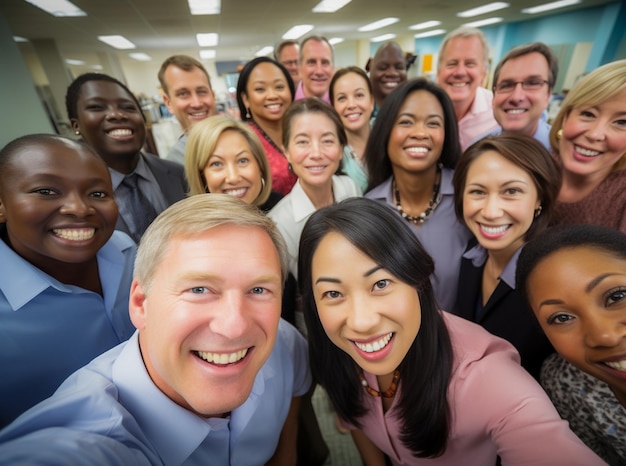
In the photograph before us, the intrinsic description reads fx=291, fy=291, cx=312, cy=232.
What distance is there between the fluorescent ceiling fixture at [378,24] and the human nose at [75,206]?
44.4 feet

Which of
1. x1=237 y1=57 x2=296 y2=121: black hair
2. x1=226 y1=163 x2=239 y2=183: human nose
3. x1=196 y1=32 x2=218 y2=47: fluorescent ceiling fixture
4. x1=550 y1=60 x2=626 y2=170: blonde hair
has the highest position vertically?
x1=196 y1=32 x2=218 y2=47: fluorescent ceiling fixture

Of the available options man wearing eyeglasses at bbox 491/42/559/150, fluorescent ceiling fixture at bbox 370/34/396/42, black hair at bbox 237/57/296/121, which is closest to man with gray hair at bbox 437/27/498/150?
man wearing eyeglasses at bbox 491/42/559/150

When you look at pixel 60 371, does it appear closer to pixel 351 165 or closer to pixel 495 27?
pixel 351 165

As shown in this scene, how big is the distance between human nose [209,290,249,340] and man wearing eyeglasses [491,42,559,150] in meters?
2.86

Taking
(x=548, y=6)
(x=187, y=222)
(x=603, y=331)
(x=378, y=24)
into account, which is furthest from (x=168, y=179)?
(x=548, y=6)

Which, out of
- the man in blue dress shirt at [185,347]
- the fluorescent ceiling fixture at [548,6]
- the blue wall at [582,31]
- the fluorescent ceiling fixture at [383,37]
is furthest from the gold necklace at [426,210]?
the fluorescent ceiling fixture at [383,37]

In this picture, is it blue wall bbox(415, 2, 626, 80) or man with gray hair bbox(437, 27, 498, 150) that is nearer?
man with gray hair bbox(437, 27, 498, 150)

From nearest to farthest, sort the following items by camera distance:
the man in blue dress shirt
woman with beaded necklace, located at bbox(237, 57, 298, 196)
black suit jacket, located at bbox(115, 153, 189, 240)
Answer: the man in blue dress shirt, black suit jacket, located at bbox(115, 153, 189, 240), woman with beaded necklace, located at bbox(237, 57, 298, 196)

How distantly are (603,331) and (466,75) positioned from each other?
3319 mm

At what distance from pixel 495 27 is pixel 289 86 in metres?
17.5

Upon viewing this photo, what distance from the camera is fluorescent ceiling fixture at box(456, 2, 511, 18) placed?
1009 centimetres

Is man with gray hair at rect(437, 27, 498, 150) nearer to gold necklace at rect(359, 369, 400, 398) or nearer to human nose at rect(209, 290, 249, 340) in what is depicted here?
gold necklace at rect(359, 369, 400, 398)

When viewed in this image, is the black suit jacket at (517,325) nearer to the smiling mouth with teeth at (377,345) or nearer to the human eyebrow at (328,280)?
the smiling mouth with teeth at (377,345)

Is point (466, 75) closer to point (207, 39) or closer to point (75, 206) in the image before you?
point (75, 206)
